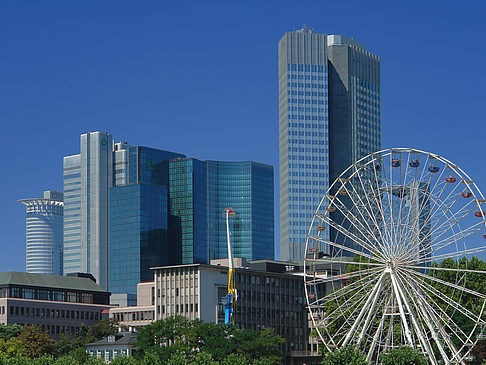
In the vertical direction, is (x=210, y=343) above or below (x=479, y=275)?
below

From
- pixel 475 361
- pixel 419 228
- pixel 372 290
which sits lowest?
pixel 475 361

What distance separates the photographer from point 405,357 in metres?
105

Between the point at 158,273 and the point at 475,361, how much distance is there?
68.8m

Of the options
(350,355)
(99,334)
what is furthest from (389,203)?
(99,334)

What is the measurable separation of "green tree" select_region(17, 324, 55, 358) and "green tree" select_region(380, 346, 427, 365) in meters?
83.6

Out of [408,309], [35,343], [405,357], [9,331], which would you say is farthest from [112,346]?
[405,357]

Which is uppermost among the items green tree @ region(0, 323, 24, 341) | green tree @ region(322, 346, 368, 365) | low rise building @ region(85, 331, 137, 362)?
green tree @ region(322, 346, 368, 365)

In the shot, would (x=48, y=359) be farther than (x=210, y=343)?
No

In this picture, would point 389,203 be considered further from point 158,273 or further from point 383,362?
point 158,273

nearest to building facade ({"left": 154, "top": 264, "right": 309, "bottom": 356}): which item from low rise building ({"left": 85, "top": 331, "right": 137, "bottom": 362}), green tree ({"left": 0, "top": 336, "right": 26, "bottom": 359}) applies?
low rise building ({"left": 85, "top": 331, "right": 137, "bottom": 362})

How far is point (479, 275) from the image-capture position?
15288cm

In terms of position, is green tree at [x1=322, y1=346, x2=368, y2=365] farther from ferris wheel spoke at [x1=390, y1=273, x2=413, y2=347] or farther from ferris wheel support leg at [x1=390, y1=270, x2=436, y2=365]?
ferris wheel support leg at [x1=390, y1=270, x2=436, y2=365]

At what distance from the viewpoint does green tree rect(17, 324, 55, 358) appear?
170 m

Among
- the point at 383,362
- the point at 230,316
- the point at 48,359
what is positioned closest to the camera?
the point at 383,362
